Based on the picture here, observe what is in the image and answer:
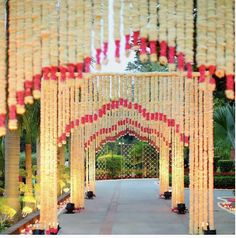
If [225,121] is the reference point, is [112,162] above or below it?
below

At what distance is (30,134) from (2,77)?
287 inches

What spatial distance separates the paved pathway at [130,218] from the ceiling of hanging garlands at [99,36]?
6025 mm

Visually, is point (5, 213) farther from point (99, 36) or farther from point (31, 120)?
point (99, 36)

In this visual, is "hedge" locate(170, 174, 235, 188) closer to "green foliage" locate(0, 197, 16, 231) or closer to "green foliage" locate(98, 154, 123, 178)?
"green foliage" locate(98, 154, 123, 178)

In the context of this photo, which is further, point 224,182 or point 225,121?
point 224,182

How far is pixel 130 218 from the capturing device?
12953 mm

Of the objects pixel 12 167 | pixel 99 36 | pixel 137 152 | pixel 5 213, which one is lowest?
pixel 5 213

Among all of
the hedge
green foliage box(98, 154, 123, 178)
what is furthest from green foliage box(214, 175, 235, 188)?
green foliage box(98, 154, 123, 178)

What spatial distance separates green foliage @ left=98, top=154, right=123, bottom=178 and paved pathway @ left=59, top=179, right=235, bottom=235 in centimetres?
842

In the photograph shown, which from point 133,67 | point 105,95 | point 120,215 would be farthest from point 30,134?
point 133,67

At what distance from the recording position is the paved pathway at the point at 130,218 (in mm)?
11085

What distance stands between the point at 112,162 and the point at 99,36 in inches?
907

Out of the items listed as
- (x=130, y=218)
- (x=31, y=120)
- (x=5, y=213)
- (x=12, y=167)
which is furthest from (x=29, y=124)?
(x=130, y=218)

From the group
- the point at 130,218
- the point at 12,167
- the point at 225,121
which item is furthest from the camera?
the point at 130,218
